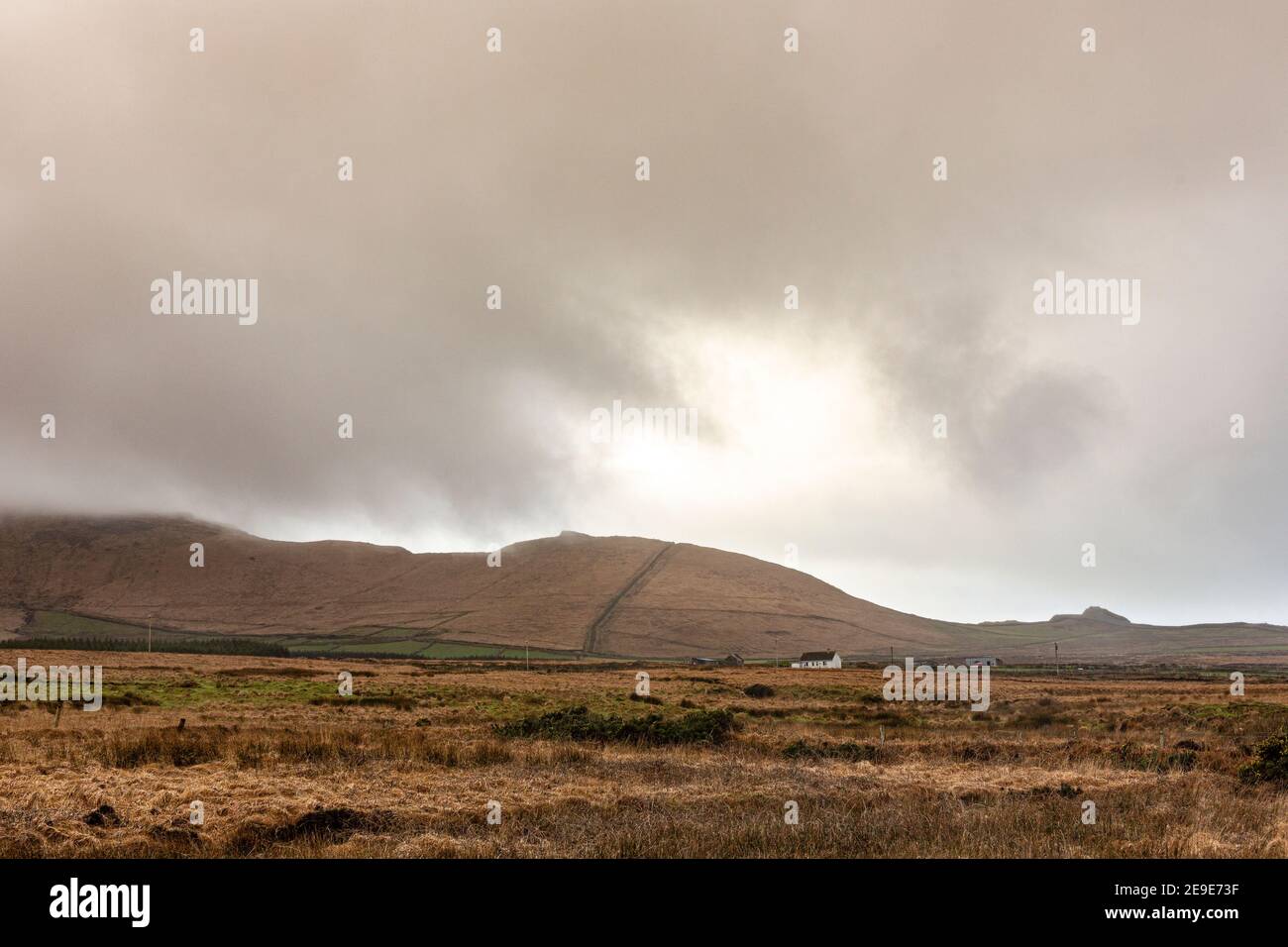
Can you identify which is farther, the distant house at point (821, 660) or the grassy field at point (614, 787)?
the distant house at point (821, 660)

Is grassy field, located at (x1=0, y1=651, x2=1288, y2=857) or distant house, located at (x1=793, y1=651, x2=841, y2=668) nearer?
grassy field, located at (x1=0, y1=651, x2=1288, y2=857)

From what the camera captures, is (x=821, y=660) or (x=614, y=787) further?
(x=821, y=660)

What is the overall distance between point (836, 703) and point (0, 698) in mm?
42850

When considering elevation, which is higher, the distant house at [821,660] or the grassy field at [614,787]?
the grassy field at [614,787]

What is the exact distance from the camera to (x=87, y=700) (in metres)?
38.1

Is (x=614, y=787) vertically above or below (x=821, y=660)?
above

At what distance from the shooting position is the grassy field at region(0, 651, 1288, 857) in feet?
39.5

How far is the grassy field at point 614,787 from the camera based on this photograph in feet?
39.5

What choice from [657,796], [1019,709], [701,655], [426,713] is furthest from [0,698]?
[701,655]

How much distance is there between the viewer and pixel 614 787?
55.9ft

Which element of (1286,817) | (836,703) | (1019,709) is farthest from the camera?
(836,703)
